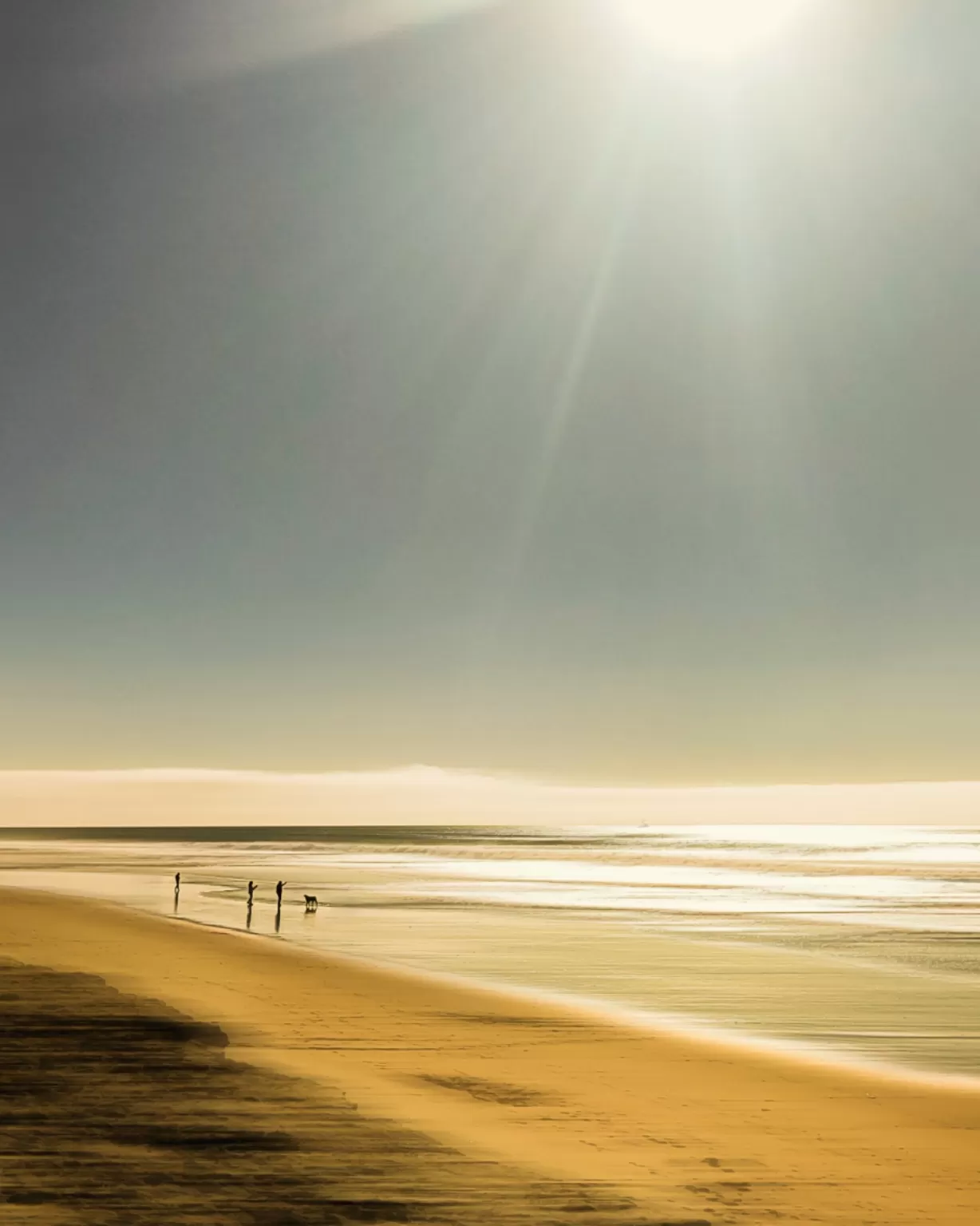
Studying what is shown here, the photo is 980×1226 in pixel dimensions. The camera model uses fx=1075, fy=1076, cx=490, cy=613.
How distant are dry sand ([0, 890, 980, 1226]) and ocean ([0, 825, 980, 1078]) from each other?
357cm

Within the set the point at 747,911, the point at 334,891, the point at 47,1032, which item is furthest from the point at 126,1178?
the point at 334,891

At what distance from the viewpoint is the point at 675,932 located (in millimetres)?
38719

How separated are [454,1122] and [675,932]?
1076 inches

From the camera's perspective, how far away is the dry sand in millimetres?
10102

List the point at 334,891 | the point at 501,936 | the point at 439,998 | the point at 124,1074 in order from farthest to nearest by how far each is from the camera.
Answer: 1. the point at 334,891
2. the point at 501,936
3. the point at 439,998
4. the point at 124,1074

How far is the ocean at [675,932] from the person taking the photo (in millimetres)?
22078

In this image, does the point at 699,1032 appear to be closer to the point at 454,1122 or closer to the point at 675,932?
the point at 454,1122

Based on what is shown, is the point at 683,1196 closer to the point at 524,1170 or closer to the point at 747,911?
the point at 524,1170

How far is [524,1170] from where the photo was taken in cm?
1105

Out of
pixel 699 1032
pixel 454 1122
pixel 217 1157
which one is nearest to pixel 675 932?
pixel 699 1032

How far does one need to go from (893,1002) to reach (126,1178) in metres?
19.0

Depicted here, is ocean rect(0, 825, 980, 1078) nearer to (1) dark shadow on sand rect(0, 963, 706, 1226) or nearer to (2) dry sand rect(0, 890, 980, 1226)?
(2) dry sand rect(0, 890, 980, 1226)

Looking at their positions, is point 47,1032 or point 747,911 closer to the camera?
point 47,1032

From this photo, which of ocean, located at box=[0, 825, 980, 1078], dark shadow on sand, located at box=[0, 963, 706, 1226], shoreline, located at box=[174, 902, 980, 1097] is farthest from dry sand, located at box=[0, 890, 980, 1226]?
ocean, located at box=[0, 825, 980, 1078]
